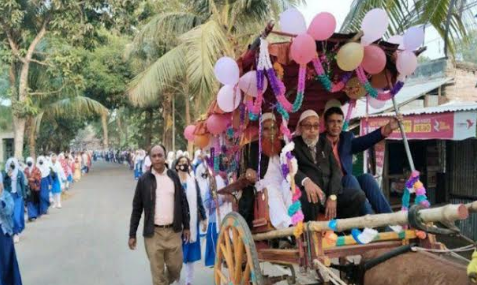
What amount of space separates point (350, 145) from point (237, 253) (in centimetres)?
151

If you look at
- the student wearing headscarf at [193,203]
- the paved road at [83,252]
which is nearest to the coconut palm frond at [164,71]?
the paved road at [83,252]

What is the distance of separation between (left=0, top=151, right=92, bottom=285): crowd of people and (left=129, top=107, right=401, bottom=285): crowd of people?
5.79 ft

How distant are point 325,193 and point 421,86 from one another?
10.0 meters

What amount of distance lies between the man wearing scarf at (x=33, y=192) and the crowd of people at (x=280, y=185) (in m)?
8.55

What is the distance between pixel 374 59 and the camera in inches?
153

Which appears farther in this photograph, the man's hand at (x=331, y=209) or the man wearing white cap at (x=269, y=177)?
the man wearing white cap at (x=269, y=177)

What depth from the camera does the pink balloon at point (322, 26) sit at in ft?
11.6

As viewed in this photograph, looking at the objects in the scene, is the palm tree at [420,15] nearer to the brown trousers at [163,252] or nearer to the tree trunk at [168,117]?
the brown trousers at [163,252]

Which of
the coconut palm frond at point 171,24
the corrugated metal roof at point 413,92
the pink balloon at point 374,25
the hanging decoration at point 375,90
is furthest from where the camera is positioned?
the coconut palm frond at point 171,24

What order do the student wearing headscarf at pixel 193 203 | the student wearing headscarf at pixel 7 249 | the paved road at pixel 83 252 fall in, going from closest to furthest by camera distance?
the student wearing headscarf at pixel 7 249 < the student wearing headscarf at pixel 193 203 < the paved road at pixel 83 252

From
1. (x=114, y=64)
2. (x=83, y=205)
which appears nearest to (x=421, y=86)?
(x=83, y=205)

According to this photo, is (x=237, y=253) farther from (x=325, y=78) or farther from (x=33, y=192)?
(x=33, y=192)

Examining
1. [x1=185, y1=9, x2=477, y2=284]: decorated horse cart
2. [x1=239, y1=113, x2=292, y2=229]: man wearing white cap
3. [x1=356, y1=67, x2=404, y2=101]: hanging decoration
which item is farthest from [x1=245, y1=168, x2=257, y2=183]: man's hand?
[x1=356, y1=67, x2=404, y2=101]: hanging decoration

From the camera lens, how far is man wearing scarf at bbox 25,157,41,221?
12.8 metres
